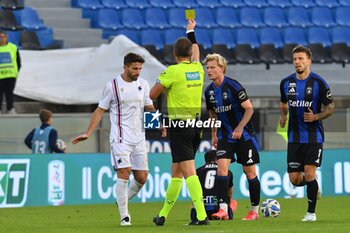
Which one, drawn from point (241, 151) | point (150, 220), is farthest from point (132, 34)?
point (241, 151)

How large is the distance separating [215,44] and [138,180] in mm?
14016

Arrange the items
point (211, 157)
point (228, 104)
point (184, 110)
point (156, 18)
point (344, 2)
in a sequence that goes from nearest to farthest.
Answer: point (184, 110)
point (228, 104)
point (211, 157)
point (156, 18)
point (344, 2)

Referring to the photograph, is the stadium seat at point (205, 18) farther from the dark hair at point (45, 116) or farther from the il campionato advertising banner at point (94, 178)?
the dark hair at point (45, 116)

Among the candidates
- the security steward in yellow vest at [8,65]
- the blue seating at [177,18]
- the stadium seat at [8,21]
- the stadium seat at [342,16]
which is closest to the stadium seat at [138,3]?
the blue seating at [177,18]

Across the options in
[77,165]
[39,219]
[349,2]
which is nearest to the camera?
[39,219]

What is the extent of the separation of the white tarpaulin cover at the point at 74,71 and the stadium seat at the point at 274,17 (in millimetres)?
6214

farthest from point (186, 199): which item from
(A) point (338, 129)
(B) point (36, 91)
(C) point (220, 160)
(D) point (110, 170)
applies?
(C) point (220, 160)

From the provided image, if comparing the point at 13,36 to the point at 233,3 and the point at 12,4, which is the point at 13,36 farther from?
the point at 233,3

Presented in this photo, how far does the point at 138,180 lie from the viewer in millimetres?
13500

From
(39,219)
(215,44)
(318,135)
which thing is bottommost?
(39,219)

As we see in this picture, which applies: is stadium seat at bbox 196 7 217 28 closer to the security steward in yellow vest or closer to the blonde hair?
the security steward in yellow vest

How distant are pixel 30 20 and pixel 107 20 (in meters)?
2.27

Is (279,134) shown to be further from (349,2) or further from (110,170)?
(349,2)

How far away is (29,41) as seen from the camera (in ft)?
83.2
